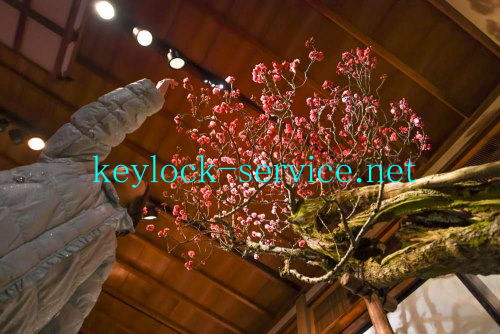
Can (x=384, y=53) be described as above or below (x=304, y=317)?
above

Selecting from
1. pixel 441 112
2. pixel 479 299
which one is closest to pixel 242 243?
pixel 479 299

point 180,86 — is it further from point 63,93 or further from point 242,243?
point 242,243

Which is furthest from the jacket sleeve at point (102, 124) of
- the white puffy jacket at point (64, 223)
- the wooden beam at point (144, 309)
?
the wooden beam at point (144, 309)

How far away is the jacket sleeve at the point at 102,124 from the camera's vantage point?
1.83 m

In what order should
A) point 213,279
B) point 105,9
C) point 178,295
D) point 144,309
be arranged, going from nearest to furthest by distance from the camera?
point 105,9 → point 213,279 → point 178,295 → point 144,309

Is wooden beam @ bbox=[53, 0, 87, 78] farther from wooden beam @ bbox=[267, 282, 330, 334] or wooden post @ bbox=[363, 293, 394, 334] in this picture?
wooden beam @ bbox=[267, 282, 330, 334]

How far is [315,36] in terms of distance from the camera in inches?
178

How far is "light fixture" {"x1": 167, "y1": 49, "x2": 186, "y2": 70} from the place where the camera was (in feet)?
A: 14.7

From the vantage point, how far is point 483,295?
308cm

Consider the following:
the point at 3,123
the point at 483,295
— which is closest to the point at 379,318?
the point at 483,295

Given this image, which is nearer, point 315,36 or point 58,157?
point 58,157

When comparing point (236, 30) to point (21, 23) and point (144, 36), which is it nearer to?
point (144, 36)

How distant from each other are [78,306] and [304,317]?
4407mm

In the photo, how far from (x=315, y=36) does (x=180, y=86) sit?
6.66 feet
